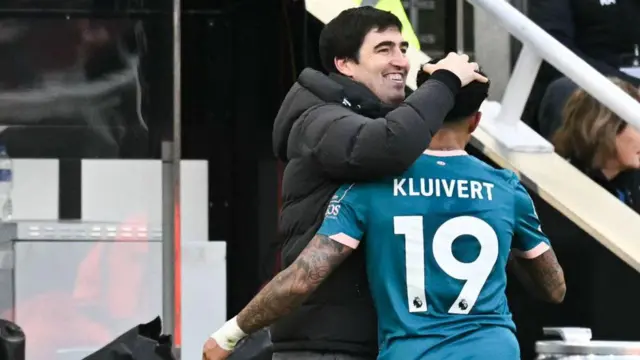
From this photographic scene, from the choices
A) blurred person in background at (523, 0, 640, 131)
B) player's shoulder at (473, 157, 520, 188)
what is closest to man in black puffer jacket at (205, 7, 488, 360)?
player's shoulder at (473, 157, 520, 188)

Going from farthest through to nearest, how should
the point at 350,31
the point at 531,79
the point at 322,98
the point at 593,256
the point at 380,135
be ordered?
1. the point at 531,79
2. the point at 593,256
3. the point at 350,31
4. the point at 322,98
5. the point at 380,135

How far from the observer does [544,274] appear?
3.95 meters

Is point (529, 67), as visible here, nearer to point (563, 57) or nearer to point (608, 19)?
point (563, 57)

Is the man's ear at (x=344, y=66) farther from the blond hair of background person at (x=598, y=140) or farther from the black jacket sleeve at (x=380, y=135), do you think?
the blond hair of background person at (x=598, y=140)

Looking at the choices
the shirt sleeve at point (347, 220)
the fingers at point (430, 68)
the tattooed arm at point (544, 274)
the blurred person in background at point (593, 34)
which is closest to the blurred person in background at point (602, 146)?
the blurred person in background at point (593, 34)

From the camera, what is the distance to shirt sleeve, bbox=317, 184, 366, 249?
365 cm

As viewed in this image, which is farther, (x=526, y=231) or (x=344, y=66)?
(x=344, y=66)

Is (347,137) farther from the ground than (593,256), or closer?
farther from the ground

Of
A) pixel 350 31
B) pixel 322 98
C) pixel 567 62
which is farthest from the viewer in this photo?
pixel 567 62

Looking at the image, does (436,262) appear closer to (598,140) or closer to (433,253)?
(433,253)

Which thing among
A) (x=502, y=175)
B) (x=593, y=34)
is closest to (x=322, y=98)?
(x=502, y=175)

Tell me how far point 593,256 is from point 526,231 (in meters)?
2.12

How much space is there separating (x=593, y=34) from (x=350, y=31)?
3.17m

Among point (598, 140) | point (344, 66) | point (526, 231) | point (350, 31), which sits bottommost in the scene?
point (526, 231)
